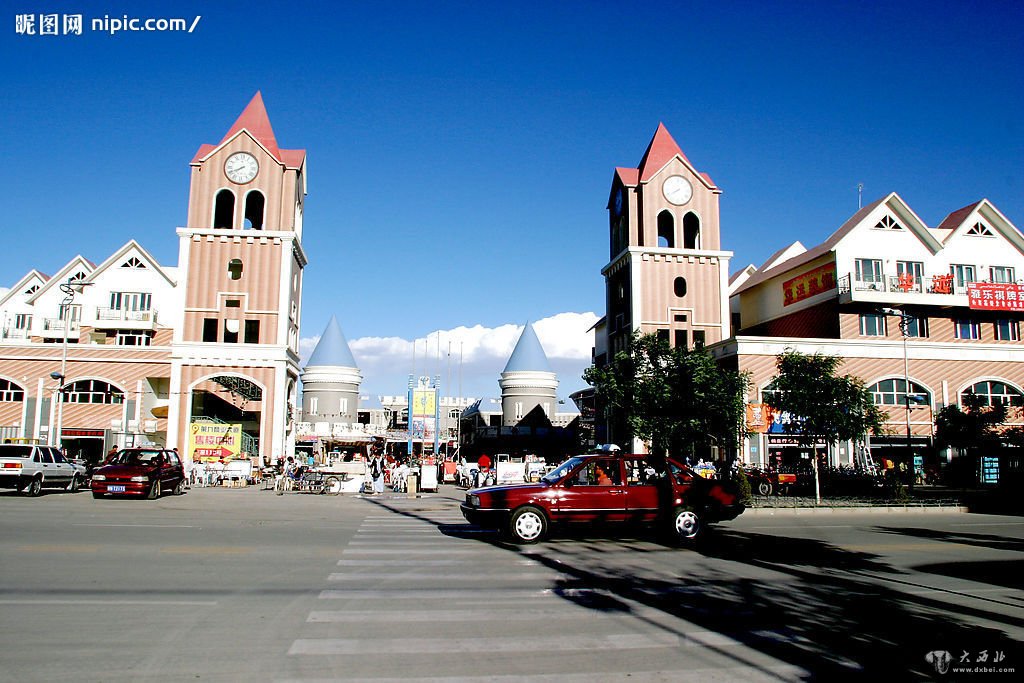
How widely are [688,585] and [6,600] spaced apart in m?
7.53

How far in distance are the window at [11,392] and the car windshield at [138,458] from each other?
1003 inches

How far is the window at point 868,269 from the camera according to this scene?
43.6 m

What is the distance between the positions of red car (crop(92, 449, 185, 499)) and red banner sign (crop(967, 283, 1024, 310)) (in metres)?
40.5

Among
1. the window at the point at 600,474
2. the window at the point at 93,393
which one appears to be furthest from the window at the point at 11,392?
the window at the point at 600,474

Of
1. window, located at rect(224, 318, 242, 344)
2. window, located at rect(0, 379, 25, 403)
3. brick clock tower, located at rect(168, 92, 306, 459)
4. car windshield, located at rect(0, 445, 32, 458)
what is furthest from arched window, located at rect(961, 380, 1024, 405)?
window, located at rect(0, 379, 25, 403)

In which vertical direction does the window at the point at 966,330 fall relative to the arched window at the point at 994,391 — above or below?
above

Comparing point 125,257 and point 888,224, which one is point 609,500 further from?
point 125,257

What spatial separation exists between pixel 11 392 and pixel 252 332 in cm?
1428

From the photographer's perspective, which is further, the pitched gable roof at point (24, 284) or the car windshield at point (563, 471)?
the pitched gable roof at point (24, 284)

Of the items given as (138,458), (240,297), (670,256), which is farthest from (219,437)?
(670,256)

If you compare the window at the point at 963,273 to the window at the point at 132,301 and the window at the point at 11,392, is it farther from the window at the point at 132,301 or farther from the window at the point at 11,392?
the window at the point at 11,392

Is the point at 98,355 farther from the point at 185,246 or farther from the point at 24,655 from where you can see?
the point at 24,655

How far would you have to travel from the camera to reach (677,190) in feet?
165

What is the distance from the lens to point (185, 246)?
4638cm
